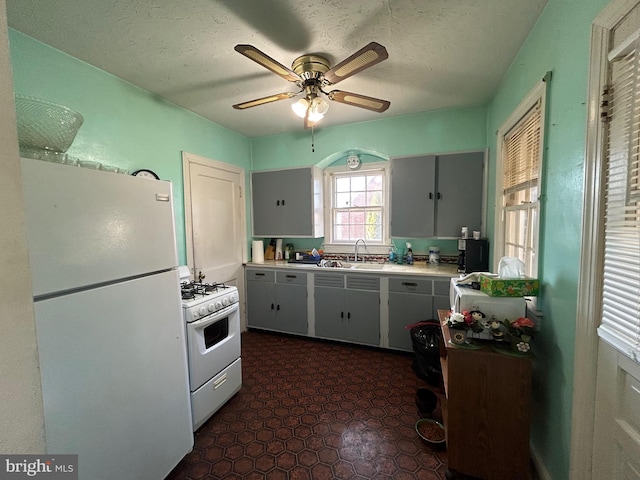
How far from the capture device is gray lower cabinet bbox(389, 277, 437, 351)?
2.60 meters

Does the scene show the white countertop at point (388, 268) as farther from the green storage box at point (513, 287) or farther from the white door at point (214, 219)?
the green storage box at point (513, 287)

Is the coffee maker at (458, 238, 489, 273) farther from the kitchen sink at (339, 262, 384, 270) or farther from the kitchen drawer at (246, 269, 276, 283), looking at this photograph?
the kitchen drawer at (246, 269, 276, 283)

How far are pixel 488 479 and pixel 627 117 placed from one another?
69.3 inches

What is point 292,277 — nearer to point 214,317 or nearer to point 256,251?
point 256,251

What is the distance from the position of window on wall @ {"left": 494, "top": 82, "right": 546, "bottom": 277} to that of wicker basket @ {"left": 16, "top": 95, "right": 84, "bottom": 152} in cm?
241

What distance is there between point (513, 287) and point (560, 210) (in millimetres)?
462

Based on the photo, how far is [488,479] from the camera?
1.36 metres

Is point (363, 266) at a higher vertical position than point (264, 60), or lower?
lower

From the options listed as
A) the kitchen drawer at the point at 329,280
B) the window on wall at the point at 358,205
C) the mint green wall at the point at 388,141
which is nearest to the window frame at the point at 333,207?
the window on wall at the point at 358,205

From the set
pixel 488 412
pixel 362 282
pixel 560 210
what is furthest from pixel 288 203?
pixel 488 412

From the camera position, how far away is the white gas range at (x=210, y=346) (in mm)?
1736

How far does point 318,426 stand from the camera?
1.82 m

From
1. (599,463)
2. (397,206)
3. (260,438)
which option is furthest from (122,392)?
(397,206)

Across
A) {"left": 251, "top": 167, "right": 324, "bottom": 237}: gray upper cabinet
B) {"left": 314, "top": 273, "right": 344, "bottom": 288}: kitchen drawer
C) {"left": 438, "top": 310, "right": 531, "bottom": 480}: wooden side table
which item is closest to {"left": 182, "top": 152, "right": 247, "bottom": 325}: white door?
{"left": 251, "top": 167, "right": 324, "bottom": 237}: gray upper cabinet
